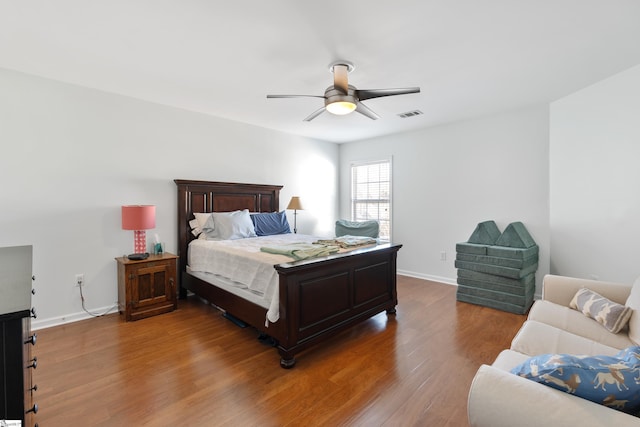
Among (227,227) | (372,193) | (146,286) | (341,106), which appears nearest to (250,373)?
(146,286)

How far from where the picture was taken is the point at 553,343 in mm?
1758

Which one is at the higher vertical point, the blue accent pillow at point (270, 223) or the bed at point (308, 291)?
the blue accent pillow at point (270, 223)

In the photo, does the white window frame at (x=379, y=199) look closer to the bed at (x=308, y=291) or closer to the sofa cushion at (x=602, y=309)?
the bed at (x=308, y=291)

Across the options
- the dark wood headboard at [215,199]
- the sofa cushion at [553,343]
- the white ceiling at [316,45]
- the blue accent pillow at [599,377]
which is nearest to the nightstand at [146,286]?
the dark wood headboard at [215,199]

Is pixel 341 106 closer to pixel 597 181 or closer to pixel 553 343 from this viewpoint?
pixel 553 343

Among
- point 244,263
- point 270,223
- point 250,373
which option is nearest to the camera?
point 250,373

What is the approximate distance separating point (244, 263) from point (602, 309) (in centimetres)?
275

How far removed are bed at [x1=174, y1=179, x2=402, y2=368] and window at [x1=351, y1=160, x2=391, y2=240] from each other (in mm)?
2270

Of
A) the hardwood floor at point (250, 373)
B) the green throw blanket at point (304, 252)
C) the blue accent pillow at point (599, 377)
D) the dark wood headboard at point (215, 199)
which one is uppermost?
the dark wood headboard at point (215, 199)

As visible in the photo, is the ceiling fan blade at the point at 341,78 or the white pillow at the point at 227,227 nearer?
the ceiling fan blade at the point at 341,78

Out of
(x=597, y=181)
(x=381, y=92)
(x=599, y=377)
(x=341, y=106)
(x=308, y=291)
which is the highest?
(x=381, y=92)

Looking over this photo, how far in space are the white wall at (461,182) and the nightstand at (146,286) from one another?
3.70 meters

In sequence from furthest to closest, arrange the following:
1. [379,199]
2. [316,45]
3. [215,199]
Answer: [379,199] < [215,199] < [316,45]

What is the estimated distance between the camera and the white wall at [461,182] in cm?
390
